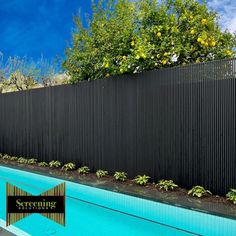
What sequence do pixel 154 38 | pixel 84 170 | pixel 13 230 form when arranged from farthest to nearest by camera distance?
pixel 84 170 → pixel 154 38 → pixel 13 230

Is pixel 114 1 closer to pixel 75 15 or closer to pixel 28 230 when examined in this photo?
pixel 75 15

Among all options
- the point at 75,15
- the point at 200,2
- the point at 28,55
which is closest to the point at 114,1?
the point at 75,15

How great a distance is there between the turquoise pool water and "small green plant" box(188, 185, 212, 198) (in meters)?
0.58

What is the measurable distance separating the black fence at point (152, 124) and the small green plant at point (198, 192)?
100mm

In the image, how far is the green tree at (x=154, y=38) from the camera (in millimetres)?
5586

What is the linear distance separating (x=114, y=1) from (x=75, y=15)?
1.40 meters

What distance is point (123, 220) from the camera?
3.91 meters

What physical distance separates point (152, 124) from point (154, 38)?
5.89 feet

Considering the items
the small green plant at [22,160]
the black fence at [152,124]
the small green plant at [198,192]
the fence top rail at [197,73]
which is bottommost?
the small green plant at [198,192]

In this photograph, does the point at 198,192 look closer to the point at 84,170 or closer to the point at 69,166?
the point at 84,170

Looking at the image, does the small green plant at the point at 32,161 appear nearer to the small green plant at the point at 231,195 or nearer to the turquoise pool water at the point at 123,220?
the turquoise pool water at the point at 123,220

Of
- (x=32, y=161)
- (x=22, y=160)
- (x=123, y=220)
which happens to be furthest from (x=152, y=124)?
(x=22, y=160)

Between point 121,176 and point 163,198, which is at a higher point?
point 121,176

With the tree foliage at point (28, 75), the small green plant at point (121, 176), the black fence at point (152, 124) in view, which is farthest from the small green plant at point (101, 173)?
the tree foliage at point (28, 75)
